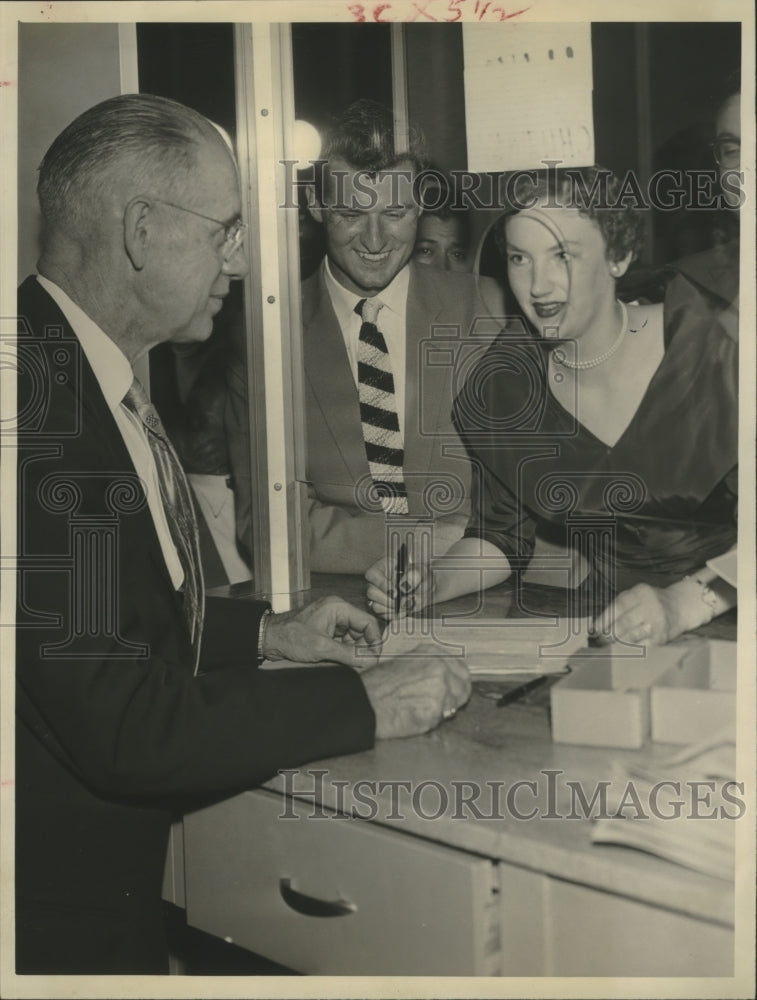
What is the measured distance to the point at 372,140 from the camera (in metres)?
1.33

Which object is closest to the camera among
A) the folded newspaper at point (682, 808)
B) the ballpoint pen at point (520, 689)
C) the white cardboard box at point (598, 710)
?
the folded newspaper at point (682, 808)

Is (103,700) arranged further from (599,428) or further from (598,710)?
(599,428)

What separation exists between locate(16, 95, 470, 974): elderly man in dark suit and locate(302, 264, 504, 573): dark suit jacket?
11 centimetres

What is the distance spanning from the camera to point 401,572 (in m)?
1.39

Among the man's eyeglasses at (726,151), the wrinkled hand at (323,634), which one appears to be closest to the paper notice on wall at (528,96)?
the man's eyeglasses at (726,151)

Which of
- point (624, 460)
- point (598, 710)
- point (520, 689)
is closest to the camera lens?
point (598, 710)

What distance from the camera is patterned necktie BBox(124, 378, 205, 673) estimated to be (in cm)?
134

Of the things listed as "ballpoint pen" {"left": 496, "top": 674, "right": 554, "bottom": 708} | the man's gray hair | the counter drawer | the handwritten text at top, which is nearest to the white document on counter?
"ballpoint pen" {"left": 496, "top": 674, "right": 554, "bottom": 708}

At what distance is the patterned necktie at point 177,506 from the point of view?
1.34 m

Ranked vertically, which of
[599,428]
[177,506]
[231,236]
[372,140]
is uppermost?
[372,140]

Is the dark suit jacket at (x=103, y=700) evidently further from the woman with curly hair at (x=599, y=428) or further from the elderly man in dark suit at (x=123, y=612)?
the woman with curly hair at (x=599, y=428)

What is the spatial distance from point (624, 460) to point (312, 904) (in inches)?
26.3

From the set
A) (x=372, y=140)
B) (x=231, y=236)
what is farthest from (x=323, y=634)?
(x=372, y=140)

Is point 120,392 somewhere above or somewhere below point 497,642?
above
